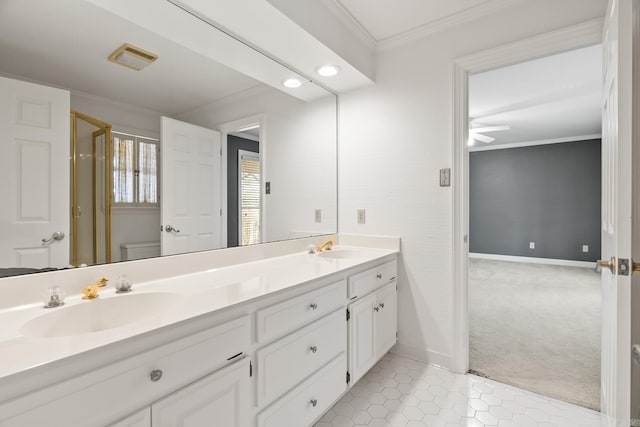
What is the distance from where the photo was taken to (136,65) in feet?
4.43

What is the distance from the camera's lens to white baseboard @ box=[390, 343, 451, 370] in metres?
2.12

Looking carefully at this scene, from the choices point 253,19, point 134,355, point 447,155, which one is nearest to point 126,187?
point 134,355

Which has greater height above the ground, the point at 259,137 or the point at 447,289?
the point at 259,137

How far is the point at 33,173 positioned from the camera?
3.52 ft

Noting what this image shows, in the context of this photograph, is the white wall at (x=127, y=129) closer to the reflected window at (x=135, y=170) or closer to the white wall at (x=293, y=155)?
the reflected window at (x=135, y=170)

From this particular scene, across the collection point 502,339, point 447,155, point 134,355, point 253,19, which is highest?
point 253,19

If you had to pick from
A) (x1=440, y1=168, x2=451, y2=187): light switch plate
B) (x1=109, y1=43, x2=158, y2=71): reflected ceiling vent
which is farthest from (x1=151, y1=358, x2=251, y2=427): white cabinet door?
(x1=440, y1=168, x2=451, y2=187): light switch plate

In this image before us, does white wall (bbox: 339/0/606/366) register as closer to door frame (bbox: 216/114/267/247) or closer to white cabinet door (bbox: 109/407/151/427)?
door frame (bbox: 216/114/267/247)

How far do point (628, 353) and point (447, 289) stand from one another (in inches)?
43.1

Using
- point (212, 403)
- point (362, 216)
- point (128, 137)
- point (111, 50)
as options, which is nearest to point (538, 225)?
point (362, 216)

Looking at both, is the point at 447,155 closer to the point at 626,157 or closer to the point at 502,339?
the point at 626,157

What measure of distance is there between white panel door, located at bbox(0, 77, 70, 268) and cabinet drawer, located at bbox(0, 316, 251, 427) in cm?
63

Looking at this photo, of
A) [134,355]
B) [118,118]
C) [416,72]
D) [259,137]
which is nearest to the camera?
[134,355]

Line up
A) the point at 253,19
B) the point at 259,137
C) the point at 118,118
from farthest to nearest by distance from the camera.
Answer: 1. the point at 259,137
2. the point at 253,19
3. the point at 118,118
